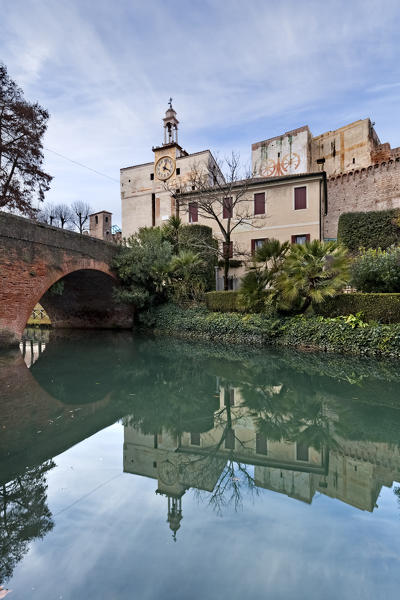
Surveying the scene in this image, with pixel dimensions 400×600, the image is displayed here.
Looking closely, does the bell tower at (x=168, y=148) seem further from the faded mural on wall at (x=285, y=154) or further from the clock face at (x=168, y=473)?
the clock face at (x=168, y=473)

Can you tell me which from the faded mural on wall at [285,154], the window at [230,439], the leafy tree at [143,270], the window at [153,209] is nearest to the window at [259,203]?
the leafy tree at [143,270]

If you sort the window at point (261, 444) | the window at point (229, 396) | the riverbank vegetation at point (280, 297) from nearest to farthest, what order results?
the window at point (261, 444) → the window at point (229, 396) → the riverbank vegetation at point (280, 297)

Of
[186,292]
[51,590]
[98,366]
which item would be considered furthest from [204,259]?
[51,590]

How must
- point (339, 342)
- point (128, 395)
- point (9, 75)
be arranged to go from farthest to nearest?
point (9, 75), point (339, 342), point (128, 395)

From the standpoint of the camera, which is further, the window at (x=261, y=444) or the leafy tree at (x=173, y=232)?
the leafy tree at (x=173, y=232)

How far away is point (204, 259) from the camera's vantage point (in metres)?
18.9

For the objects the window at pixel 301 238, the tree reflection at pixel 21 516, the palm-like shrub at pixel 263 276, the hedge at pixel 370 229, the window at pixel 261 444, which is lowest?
the window at pixel 261 444

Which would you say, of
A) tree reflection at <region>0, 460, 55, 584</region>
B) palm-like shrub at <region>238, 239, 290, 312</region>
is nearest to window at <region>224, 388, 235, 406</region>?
tree reflection at <region>0, 460, 55, 584</region>

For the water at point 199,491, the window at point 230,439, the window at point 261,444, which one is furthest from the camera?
the window at point 230,439

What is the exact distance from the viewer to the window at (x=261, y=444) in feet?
13.3

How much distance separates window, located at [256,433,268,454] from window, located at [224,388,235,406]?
144cm

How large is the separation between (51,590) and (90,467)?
1.65 m

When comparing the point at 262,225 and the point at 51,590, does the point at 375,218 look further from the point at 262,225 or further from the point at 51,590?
the point at 51,590

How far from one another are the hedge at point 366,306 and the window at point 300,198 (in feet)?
31.7
